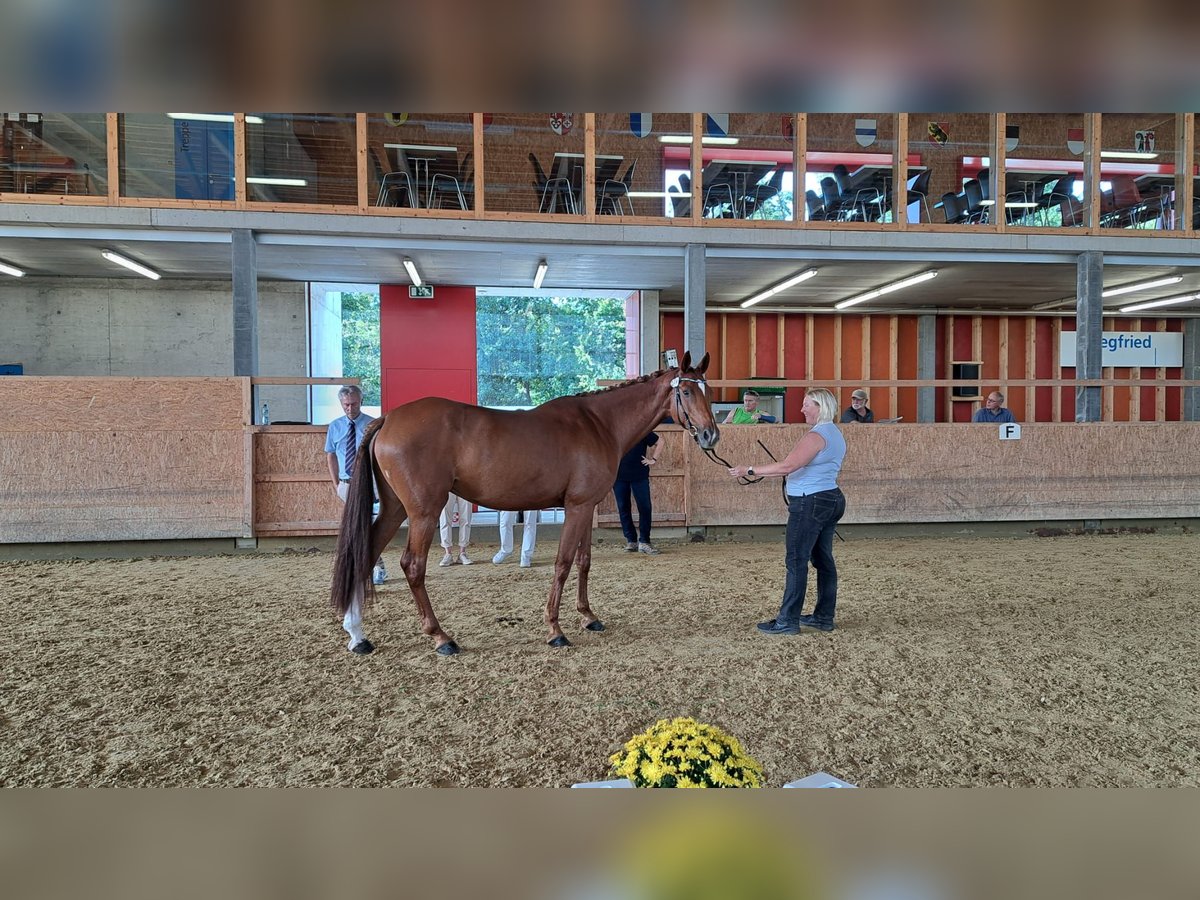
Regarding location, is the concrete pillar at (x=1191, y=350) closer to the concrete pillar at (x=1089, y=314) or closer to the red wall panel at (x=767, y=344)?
the concrete pillar at (x=1089, y=314)

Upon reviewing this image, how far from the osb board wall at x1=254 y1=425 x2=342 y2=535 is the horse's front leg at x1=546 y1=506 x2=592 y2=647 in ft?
12.2

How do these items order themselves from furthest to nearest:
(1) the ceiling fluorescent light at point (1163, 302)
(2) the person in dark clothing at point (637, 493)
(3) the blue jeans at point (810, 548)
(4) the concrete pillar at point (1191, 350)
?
(4) the concrete pillar at point (1191, 350), (1) the ceiling fluorescent light at point (1163, 302), (2) the person in dark clothing at point (637, 493), (3) the blue jeans at point (810, 548)

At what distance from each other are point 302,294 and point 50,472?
17.5 ft

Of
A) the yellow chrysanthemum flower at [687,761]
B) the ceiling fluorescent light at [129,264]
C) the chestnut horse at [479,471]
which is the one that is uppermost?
the ceiling fluorescent light at [129,264]

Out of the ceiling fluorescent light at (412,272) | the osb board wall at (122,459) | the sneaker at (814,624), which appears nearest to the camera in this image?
the sneaker at (814,624)

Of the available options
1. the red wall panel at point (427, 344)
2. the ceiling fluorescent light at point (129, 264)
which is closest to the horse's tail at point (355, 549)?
the ceiling fluorescent light at point (129, 264)

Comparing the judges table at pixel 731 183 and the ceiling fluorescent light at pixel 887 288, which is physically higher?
the judges table at pixel 731 183

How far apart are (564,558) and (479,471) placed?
2.50 feet

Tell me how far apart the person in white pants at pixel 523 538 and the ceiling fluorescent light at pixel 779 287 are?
6141mm

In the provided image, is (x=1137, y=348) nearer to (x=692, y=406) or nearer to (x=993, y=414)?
(x=993, y=414)

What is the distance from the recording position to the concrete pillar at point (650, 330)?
493 inches

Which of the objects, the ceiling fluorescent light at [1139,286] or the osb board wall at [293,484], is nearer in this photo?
the osb board wall at [293,484]

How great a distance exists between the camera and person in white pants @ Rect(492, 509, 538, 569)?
6520 mm

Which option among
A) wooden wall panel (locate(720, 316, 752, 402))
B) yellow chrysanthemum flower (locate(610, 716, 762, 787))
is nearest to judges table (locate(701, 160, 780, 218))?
wooden wall panel (locate(720, 316, 752, 402))
